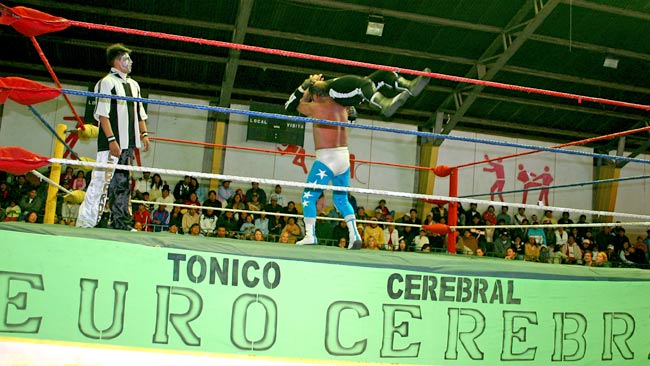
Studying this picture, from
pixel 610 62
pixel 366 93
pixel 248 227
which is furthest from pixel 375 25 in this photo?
pixel 366 93

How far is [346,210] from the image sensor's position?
3.91 m

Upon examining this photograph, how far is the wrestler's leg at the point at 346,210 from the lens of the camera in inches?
146

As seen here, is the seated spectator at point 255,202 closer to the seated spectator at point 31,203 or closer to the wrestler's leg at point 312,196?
the seated spectator at point 31,203

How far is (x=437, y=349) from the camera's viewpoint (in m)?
2.68

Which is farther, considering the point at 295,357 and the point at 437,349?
the point at 437,349

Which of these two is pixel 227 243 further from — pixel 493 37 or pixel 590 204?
pixel 590 204

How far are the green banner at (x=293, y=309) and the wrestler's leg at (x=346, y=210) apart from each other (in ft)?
3.35

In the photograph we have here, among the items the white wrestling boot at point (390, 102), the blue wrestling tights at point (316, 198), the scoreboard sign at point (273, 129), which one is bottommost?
the blue wrestling tights at point (316, 198)

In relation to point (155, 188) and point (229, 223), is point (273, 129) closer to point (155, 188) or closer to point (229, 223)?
point (155, 188)

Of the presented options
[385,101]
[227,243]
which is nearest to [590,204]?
[385,101]

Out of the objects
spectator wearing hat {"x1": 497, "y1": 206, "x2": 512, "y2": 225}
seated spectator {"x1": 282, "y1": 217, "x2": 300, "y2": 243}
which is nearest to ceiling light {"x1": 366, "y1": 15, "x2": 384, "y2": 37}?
seated spectator {"x1": 282, "y1": 217, "x2": 300, "y2": 243}

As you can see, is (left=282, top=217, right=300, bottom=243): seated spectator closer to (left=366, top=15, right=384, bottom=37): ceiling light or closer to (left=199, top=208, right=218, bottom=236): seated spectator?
(left=199, top=208, right=218, bottom=236): seated spectator

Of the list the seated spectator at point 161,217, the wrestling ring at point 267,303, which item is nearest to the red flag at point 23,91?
the wrestling ring at point 267,303

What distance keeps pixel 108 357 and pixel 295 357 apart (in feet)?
2.72
